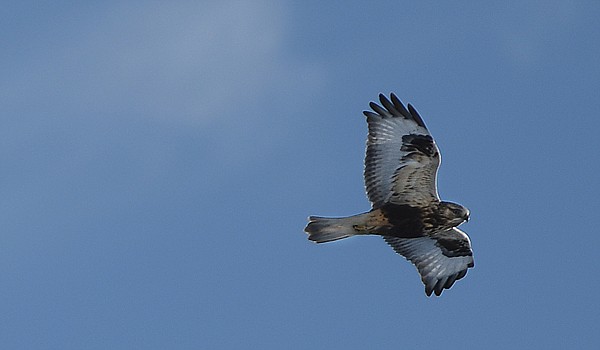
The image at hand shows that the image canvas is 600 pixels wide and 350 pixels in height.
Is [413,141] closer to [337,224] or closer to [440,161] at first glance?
[440,161]

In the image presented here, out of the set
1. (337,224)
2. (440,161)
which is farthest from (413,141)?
(337,224)

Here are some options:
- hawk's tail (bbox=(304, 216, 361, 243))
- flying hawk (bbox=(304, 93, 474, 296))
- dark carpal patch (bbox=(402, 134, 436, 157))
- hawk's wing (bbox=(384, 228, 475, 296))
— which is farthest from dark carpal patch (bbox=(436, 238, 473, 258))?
hawk's tail (bbox=(304, 216, 361, 243))

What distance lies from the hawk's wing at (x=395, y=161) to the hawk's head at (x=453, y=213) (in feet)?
0.77

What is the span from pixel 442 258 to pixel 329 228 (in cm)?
244

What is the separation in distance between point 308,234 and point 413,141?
2.06 m

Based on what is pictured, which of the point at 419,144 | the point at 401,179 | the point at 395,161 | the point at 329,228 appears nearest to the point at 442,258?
the point at 401,179

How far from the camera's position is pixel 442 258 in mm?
19969

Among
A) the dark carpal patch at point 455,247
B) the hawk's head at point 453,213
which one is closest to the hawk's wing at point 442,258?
the dark carpal patch at point 455,247

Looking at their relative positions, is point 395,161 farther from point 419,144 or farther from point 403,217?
point 403,217

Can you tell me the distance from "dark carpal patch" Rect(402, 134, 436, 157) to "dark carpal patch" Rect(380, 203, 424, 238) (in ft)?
2.72

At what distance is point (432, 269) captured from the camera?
19953 mm

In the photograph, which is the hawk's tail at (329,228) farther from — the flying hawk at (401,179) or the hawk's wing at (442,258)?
the hawk's wing at (442,258)

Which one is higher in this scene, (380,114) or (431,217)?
(380,114)

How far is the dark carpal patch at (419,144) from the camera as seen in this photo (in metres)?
18.6
